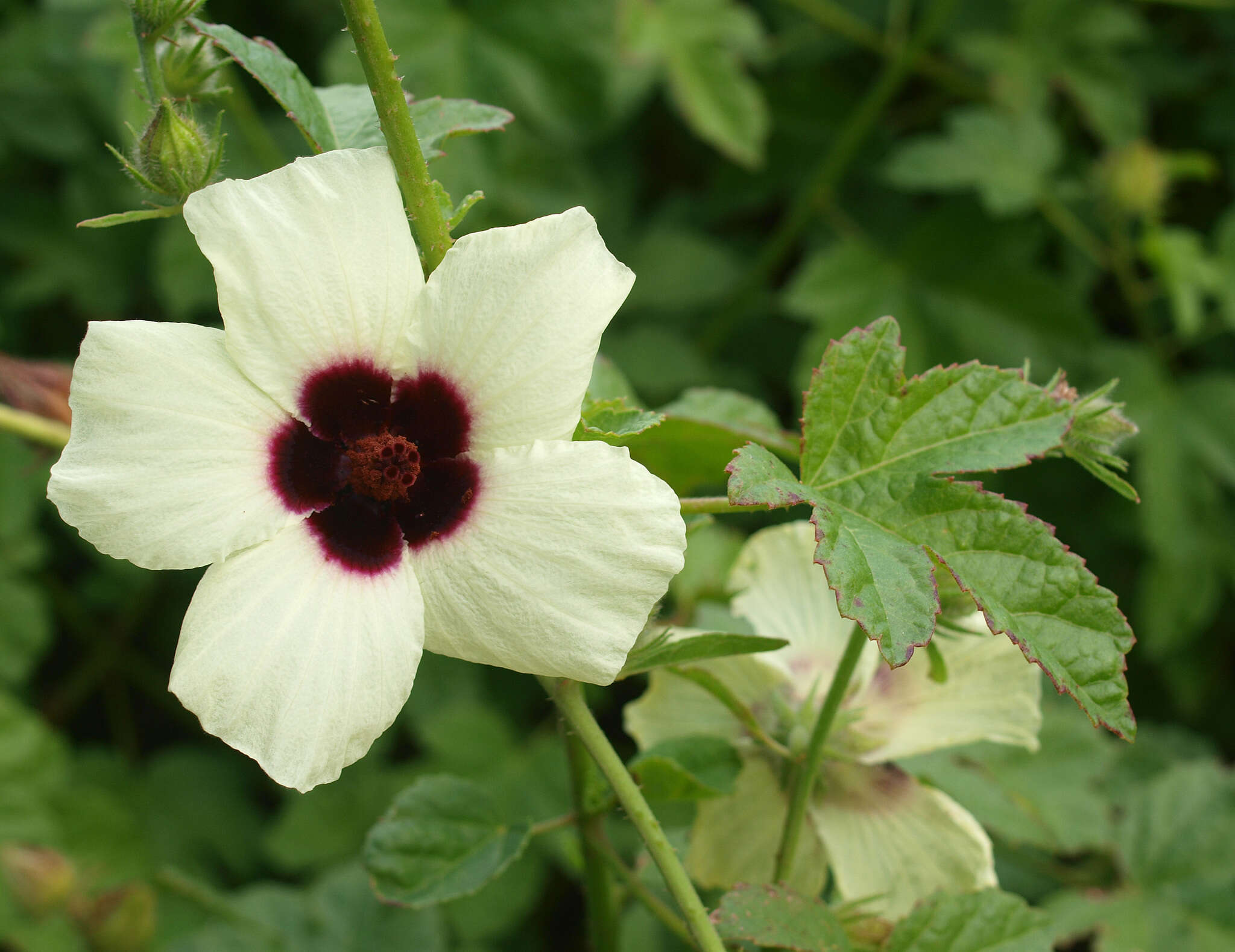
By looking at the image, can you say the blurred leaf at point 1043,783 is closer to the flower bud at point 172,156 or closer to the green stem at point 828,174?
the flower bud at point 172,156

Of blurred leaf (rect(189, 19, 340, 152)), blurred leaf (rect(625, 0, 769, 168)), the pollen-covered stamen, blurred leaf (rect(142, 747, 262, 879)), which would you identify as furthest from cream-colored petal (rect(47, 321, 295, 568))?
blurred leaf (rect(142, 747, 262, 879))

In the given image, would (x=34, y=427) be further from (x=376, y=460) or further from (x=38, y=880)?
(x=38, y=880)

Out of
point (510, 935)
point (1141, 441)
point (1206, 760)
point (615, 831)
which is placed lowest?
point (510, 935)

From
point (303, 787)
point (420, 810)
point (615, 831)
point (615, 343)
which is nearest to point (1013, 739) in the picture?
point (420, 810)

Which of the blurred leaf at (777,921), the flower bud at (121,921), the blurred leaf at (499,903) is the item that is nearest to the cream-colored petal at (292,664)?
the blurred leaf at (777,921)

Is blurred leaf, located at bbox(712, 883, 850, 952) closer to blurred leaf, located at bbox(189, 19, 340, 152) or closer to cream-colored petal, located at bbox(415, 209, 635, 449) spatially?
cream-colored petal, located at bbox(415, 209, 635, 449)

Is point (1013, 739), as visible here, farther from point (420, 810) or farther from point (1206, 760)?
point (1206, 760)
